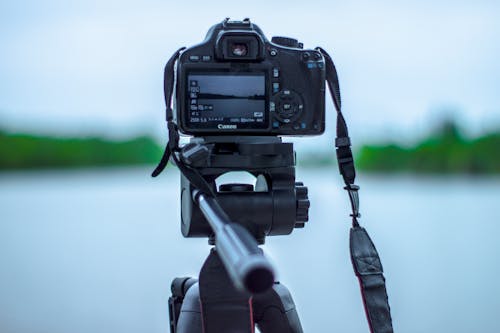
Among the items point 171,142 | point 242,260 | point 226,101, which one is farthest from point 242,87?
point 242,260

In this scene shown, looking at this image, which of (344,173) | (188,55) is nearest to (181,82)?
(188,55)

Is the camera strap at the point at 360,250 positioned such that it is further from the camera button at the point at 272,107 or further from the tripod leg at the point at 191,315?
the tripod leg at the point at 191,315

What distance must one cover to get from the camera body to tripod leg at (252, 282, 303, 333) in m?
0.30

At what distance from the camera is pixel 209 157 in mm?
1098

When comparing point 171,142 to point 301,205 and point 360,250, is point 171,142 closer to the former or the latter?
point 301,205

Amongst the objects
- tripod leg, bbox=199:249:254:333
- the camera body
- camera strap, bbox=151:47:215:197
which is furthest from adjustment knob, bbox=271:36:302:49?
tripod leg, bbox=199:249:254:333

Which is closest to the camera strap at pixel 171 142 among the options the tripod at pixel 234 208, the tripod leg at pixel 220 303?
the tripod at pixel 234 208

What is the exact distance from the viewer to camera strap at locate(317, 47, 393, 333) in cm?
116

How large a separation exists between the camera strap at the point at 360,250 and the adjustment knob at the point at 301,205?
0.09 meters

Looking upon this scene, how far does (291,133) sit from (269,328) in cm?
36

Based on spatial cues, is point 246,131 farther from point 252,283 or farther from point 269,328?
point 252,283

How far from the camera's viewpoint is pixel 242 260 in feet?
1.97

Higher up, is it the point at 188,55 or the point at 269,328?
the point at 188,55

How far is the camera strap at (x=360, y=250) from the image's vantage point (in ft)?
3.82
